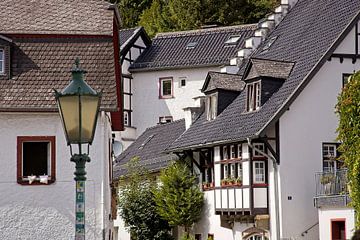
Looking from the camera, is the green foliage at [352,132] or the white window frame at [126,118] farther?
the white window frame at [126,118]

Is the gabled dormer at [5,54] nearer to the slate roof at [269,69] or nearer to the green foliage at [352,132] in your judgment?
the green foliage at [352,132]

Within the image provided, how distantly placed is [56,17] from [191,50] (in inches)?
1355

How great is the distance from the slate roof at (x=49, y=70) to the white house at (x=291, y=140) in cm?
852

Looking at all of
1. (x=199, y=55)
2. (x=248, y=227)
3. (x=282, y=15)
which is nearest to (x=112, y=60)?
(x=248, y=227)

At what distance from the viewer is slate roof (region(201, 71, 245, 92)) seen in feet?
141

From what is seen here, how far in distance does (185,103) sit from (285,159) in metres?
28.2

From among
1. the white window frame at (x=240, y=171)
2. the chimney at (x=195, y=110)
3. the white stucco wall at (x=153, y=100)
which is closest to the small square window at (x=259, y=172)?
the white window frame at (x=240, y=171)

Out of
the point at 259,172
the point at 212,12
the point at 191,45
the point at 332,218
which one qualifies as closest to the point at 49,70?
the point at 332,218

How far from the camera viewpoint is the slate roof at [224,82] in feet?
141

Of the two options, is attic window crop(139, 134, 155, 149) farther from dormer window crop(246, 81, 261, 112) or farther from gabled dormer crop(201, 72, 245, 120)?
dormer window crop(246, 81, 261, 112)

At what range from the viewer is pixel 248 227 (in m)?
39.4

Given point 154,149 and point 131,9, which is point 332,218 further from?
point 131,9

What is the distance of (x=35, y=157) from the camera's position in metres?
29.4

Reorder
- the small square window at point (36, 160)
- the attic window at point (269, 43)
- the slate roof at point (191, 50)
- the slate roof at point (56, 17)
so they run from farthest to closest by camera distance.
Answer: the slate roof at point (191, 50) → the attic window at point (269, 43) → the slate roof at point (56, 17) → the small square window at point (36, 160)
